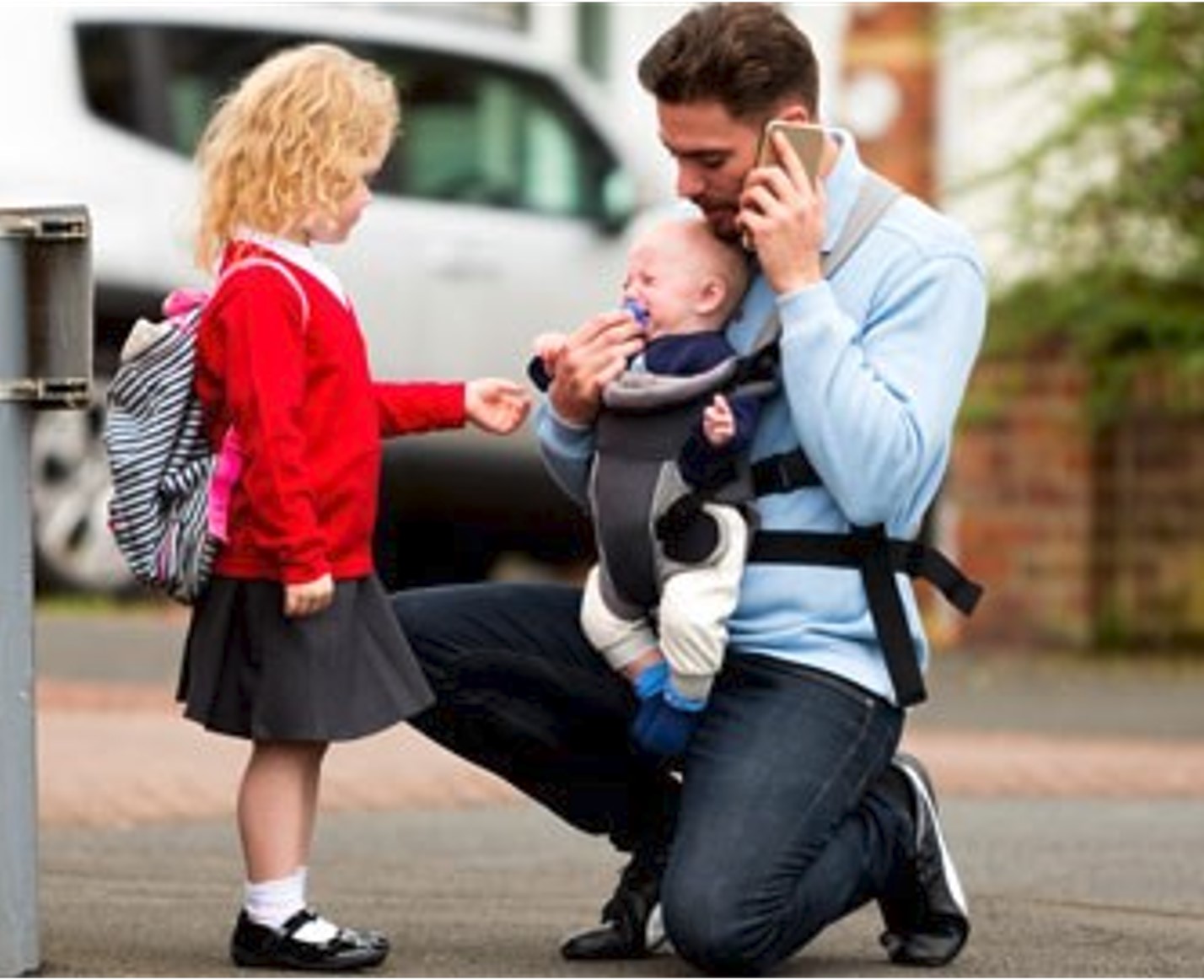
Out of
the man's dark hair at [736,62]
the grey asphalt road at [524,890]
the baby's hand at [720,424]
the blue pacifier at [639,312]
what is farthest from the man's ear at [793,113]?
the grey asphalt road at [524,890]

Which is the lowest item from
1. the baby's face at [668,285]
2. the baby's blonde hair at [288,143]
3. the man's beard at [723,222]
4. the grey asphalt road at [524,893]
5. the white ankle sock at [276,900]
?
the grey asphalt road at [524,893]

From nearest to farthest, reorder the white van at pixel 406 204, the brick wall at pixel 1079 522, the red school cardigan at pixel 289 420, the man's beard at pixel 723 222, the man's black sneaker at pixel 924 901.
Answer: the red school cardigan at pixel 289 420 < the man's beard at pixel 723 222 < the man's black sneaker at pixel 924 901 < the brick wall at pixel 1079 522 < the white van at pixel 406 204

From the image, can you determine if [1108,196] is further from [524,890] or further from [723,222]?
[723,222]

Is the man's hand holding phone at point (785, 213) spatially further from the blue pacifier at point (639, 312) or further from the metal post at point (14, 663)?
the metal post at point (14, 663)

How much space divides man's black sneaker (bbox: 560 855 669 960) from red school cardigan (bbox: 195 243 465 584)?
0.70 m

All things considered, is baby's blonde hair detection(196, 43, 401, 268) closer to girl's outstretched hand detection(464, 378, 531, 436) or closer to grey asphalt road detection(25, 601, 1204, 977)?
girl's outstretched hand detection(464, 378, 531, 436)

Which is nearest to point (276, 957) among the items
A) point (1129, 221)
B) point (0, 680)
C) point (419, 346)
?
point (0, 680)

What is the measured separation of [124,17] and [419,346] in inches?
60.7

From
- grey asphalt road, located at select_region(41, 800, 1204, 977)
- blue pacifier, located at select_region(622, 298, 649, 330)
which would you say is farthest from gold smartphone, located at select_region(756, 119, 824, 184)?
grey asphalt road, located at select_region(41, 800, 1204, 977)

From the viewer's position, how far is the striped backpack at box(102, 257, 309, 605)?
271 inches

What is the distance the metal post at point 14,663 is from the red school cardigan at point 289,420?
285 millimetres

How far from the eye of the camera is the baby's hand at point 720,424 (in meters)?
6.85

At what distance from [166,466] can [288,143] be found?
0.53m

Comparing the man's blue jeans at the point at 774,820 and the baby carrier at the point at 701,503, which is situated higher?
the baby carrier at the point at 701,503
